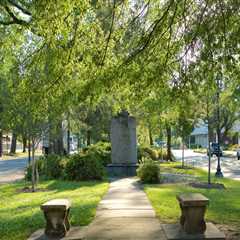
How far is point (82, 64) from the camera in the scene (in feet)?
39.0

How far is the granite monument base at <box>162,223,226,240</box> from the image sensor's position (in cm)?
970

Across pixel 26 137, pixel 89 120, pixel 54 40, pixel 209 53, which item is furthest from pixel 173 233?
pixel 89 120

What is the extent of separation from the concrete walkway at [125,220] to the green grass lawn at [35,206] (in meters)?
0.34

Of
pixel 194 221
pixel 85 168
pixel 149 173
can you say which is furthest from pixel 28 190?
pixel 194 221

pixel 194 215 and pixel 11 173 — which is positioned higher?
pixel 11 173

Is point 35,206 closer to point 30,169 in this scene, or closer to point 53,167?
point 53,167

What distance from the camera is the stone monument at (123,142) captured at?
26.9 meters

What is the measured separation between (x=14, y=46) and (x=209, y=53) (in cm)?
773

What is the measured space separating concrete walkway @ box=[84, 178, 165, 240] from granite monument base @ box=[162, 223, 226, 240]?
151 millimetres

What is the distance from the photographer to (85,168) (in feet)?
78.3

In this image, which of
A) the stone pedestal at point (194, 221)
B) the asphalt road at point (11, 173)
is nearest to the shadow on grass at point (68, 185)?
the asphalt road at point (11, 173)

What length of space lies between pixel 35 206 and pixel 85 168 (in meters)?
8.53

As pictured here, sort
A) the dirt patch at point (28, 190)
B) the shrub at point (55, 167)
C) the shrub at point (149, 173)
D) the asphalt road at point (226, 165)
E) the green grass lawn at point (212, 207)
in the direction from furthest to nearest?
the asphalt road at point (226, 165) → the shrub at point (55, 167) → the shrub at point (149, 173) → the dirt patch at point (28, 190) → the green grass lawn at point (212, 207)

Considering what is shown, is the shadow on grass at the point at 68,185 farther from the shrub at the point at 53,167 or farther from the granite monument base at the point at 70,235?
the granite monument base at the point at 70,235
